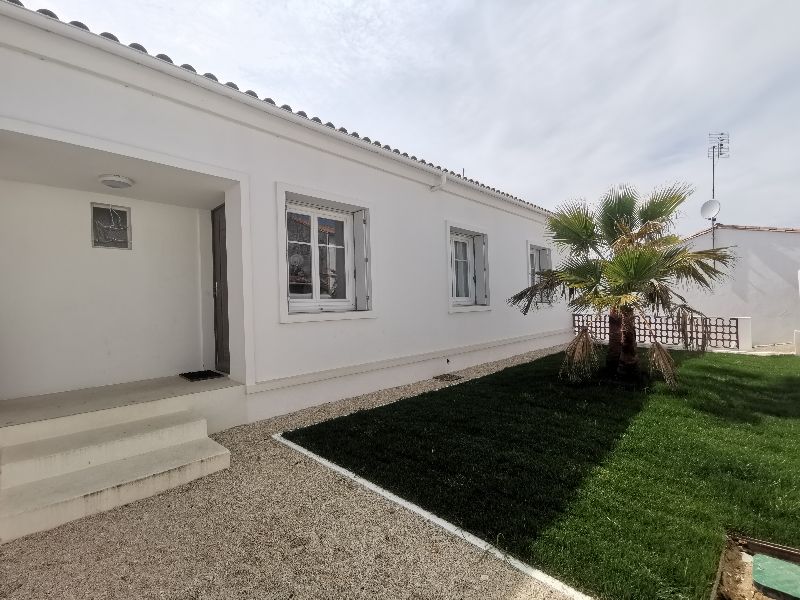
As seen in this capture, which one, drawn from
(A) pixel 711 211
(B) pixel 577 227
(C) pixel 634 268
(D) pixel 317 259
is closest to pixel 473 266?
(B) pixel 577 227

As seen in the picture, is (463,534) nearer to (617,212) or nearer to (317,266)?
(317,266)

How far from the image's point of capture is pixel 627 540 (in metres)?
2.72

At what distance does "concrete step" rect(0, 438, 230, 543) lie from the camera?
121 inches

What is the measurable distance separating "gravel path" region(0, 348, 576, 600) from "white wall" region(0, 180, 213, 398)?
3.06 meters

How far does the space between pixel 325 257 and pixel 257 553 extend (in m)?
5.03

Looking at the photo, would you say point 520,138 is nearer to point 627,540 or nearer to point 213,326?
point 213,326

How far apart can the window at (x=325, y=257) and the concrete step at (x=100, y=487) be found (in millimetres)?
2807

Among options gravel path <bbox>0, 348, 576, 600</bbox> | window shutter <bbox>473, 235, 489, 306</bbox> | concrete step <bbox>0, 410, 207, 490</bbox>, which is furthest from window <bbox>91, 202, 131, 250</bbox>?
window shutter <bbox>473, 235, 489, 306</bbox>

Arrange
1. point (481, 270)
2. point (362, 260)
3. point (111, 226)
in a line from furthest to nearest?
point (481, 270)
point (362, 260)
point (111, 226)

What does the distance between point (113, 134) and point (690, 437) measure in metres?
8.19

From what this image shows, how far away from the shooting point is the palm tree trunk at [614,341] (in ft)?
24.1

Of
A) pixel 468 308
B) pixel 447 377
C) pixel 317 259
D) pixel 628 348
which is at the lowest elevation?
pixel 447 377

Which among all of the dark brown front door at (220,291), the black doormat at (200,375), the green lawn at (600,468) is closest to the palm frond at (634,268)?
the green lawn at (600,468)

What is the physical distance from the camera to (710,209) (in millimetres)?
15094
